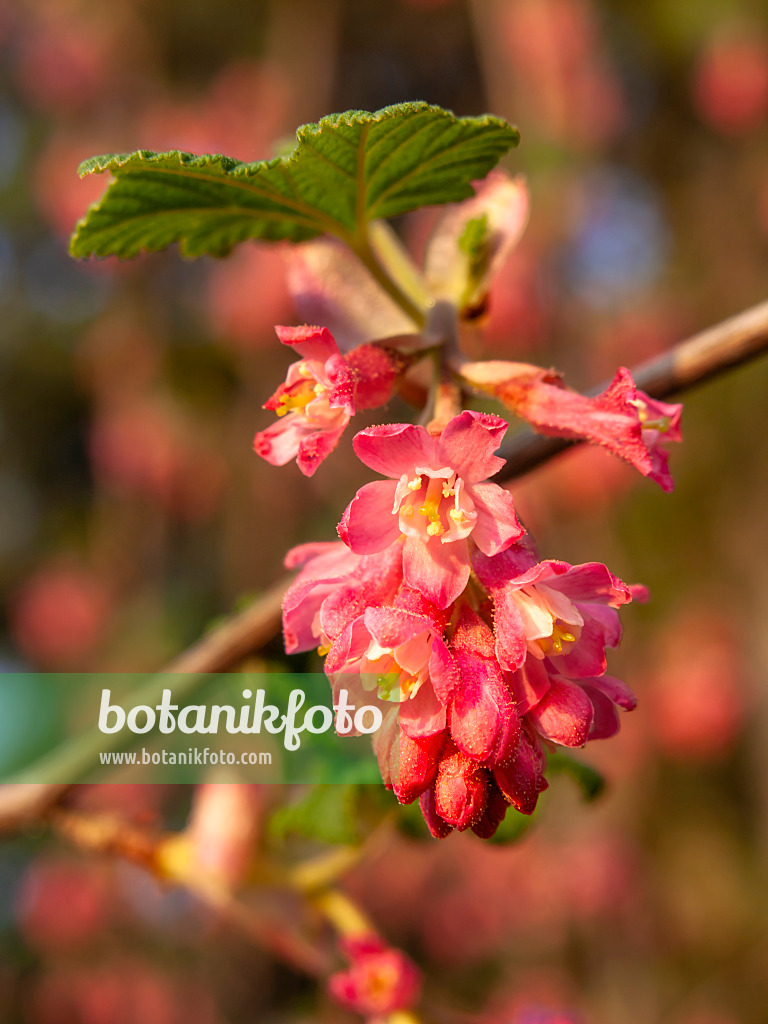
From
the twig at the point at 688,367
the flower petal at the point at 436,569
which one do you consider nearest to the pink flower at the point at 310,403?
the flower petal at the point at 436,569

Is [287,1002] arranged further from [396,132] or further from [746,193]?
[746,193]

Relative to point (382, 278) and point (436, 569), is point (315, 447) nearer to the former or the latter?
point (436, 569)

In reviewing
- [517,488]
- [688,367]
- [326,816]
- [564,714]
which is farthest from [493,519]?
[517,488]

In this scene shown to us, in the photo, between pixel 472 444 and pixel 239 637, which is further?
pixel 239 637

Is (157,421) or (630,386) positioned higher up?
(157,421)

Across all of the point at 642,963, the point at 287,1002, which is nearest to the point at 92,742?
the point at 642,963

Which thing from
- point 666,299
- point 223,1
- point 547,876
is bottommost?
point 547,876

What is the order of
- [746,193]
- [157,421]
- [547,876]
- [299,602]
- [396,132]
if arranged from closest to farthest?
[299,602] → [396,132] → [547,876] → [157,421] → [746,193]
